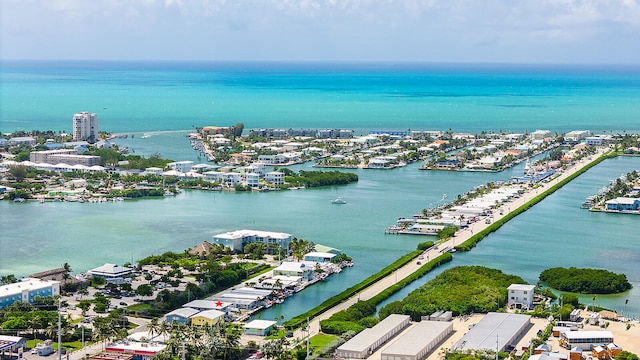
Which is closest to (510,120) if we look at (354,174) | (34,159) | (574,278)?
(354,174)

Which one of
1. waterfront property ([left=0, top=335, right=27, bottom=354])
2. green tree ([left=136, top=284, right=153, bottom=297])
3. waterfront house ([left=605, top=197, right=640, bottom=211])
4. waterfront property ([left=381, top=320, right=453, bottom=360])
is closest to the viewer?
waterfront property ([left=381, top=320, right=453, bottom=360])

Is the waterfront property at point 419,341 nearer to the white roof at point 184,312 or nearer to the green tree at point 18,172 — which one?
the white roof at point 184,312

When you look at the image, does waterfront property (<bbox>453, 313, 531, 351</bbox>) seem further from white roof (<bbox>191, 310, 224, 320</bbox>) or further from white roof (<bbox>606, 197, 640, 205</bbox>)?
white roof (<bbox>606, 197, 640, 205</bbox>)

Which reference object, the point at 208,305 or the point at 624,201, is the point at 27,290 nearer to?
the point at 208,305

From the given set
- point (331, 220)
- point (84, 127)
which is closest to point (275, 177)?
point (331, 220)

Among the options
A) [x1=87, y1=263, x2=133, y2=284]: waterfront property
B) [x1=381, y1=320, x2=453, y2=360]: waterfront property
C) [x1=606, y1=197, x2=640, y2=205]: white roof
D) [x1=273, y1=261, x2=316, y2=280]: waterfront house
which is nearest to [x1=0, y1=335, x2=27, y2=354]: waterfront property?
[x1=87, y1=263, x2=133, y2=284]: waterfront property

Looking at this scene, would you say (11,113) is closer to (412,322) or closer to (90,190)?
(90,190)

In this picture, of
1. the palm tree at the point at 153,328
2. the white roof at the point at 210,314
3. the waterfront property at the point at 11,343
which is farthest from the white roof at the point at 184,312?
the waterfront property at the point at 11,343
